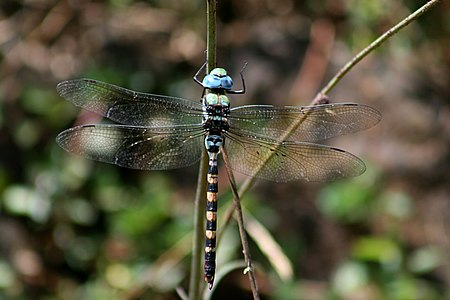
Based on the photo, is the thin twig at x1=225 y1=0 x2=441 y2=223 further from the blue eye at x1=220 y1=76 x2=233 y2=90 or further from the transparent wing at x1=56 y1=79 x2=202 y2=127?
the transparent wing at x1=56 y1=79 x2=202 y2=127

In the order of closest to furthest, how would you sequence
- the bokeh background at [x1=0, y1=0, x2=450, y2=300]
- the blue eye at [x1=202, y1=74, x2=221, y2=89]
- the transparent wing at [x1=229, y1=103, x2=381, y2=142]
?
the blue eye at [x1=202, y1=74, x2=221, y2=89], the transparent wing at [x1=229, y1=103, x2=381, y2=142], the bokeh background at [x1=0, y1=0, x2=450, y2=300]

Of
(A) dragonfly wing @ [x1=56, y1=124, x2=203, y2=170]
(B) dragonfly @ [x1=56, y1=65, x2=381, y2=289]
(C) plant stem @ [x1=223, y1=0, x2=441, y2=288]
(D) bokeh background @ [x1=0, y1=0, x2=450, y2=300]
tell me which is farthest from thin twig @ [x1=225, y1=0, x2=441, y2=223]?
(D) bokeh background @ [x1=0, y1=0, x2=450, y2=300]

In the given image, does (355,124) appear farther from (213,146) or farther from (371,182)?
(371,182)

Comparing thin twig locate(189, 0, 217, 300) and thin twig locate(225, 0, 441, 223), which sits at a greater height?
thin twig locate(225, 0, 441, 223)

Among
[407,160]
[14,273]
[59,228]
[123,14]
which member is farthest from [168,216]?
[123,14]

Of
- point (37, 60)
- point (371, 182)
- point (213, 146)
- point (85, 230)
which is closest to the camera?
point (213, 146)

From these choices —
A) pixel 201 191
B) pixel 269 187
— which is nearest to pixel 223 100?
pixel 201 191

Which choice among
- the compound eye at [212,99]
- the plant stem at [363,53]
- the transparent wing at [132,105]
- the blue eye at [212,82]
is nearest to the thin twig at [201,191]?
the plant stem at [363,53]
